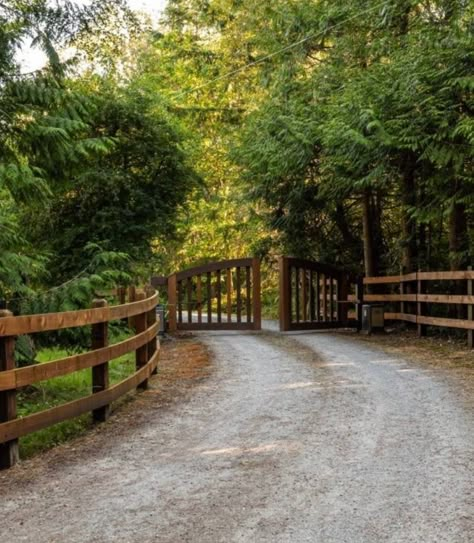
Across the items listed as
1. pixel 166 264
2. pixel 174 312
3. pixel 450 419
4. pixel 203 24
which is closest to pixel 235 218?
pixel 166 264

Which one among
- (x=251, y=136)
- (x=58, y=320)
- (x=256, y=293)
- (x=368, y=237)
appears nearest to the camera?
(x=58, y=320)

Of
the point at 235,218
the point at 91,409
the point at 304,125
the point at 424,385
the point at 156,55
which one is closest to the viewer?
the point at 91,409

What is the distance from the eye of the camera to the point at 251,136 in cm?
1620

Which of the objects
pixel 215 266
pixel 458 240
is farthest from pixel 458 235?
pixel 215 266

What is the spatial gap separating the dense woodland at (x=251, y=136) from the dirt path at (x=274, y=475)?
6.72ft

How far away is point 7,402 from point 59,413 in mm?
650

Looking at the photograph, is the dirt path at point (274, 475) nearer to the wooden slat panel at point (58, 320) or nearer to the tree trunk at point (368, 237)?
the wooden slat panel at point (58, 320)

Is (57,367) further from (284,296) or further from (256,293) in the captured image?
(256,293)

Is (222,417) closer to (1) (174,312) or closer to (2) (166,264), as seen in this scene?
(1) (174,312)

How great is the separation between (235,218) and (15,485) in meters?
19.4

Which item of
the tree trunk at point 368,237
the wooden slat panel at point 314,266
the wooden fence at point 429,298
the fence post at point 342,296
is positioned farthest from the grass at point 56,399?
the tree trunk at point 368,237

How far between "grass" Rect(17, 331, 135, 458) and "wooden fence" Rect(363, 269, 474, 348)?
5.82m

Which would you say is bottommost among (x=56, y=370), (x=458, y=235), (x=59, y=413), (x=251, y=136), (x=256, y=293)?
(x=59, y=413)

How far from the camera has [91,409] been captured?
5.58m
